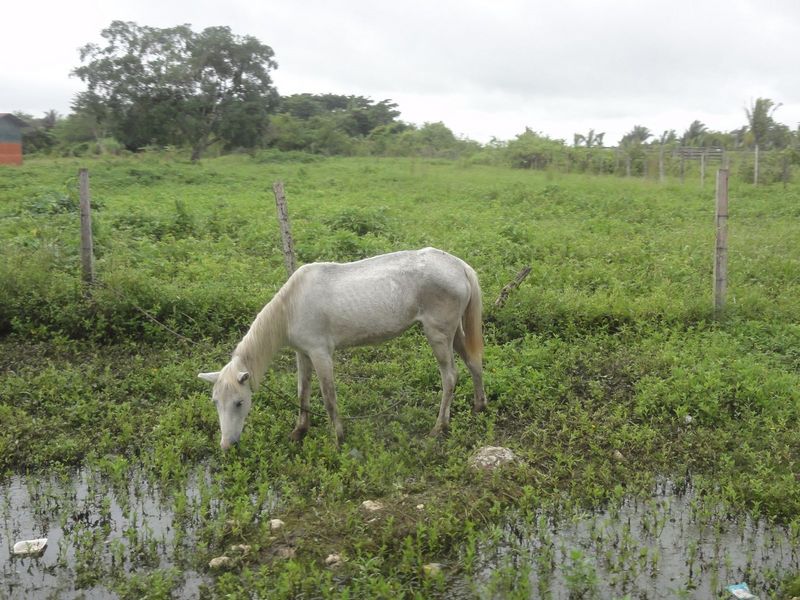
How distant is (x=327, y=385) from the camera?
6.29 meters

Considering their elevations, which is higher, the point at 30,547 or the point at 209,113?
the point at 209,113

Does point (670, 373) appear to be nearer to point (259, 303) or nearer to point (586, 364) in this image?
point (586, 364)

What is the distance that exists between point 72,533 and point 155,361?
320cm

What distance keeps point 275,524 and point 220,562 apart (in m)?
0.49

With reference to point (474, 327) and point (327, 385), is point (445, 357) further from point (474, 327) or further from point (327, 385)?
point (327, 385)

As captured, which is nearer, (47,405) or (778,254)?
(47,405)

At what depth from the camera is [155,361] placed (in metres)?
8.05

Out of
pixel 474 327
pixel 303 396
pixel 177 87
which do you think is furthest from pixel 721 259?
pixel 177 87

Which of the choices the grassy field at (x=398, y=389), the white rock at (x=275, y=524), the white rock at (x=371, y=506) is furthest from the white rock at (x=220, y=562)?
the white rock at (x=371, y=506)

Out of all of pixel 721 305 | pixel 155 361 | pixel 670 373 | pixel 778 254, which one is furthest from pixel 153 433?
pixel 778 254

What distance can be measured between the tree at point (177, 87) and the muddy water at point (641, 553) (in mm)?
28670

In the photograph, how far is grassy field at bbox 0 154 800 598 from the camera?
4934 mm

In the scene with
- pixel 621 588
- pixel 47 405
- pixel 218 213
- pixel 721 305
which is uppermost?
pixel 218 213

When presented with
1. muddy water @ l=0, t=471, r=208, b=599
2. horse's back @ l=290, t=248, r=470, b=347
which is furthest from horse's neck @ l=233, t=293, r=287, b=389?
muddy water @ l=0, t=471, r=208, b=599
